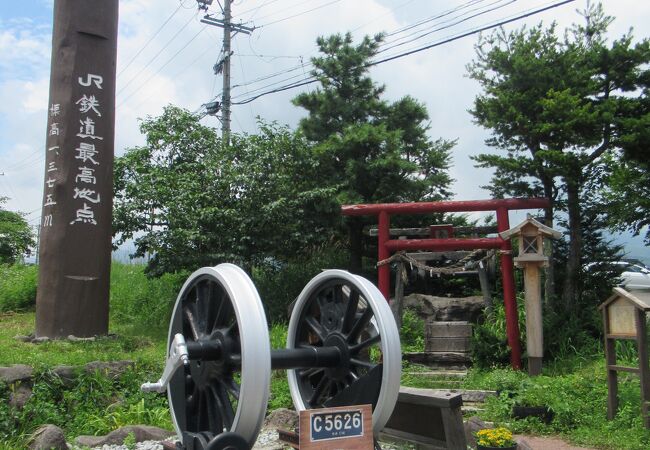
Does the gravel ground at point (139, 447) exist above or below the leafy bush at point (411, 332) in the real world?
below

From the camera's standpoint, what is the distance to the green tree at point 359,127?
14945mm

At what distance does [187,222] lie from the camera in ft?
43.8

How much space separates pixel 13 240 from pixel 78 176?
18.8 meters

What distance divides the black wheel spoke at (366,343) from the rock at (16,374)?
499 cm

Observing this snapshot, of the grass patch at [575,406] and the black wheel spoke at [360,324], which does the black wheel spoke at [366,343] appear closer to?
the black wheel spoke at [360,324]

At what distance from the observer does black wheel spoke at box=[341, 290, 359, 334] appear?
525cm

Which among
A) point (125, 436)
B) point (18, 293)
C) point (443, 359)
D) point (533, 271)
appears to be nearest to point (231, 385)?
point (125, 436)

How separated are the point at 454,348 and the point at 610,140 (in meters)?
4.66

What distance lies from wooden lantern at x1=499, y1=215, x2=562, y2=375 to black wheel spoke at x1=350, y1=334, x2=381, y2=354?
18.1 ft

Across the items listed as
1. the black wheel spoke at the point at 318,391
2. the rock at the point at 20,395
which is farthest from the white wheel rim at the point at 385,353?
the rock at the point at 20,395

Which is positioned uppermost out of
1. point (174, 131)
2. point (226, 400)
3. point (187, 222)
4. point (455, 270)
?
point (174, 131)

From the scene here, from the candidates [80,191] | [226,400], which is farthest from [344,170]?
[226,400]

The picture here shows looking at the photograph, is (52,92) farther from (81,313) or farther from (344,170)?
(344,170)

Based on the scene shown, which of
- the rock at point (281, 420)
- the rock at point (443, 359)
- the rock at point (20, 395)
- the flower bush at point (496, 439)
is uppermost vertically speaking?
the rock at point (443, 359)
